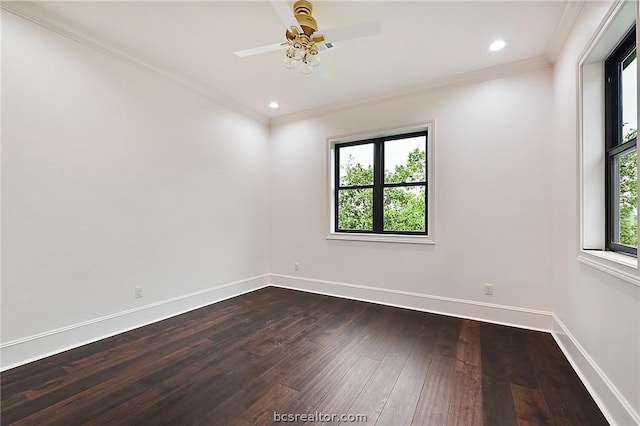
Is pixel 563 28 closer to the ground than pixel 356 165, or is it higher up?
higher up

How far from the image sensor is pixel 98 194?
2.57 m

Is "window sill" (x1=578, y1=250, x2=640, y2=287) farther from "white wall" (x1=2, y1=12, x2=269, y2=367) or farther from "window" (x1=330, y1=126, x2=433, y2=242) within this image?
"white wall" (x1=2, y1=12, x2=269, y2=367)

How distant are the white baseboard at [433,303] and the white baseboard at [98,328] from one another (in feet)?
4.09

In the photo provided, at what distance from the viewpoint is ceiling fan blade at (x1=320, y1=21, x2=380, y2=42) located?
1.90 metres

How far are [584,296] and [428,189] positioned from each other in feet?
5.75

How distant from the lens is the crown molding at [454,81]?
2.82 metres

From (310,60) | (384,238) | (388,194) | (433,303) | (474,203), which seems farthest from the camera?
(388,194)

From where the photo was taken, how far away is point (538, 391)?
5.96 feet

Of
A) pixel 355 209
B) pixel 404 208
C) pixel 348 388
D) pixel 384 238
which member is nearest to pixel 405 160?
pixel 404 208

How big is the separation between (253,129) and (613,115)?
394 centimetres

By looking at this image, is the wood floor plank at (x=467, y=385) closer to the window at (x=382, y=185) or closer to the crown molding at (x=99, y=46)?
the window at (x=382, y=185)

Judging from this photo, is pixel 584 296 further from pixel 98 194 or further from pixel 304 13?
pixel 98 194

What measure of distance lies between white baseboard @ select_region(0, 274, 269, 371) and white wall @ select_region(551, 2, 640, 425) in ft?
12.0

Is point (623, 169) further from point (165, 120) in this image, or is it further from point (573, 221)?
point (165, 120)
